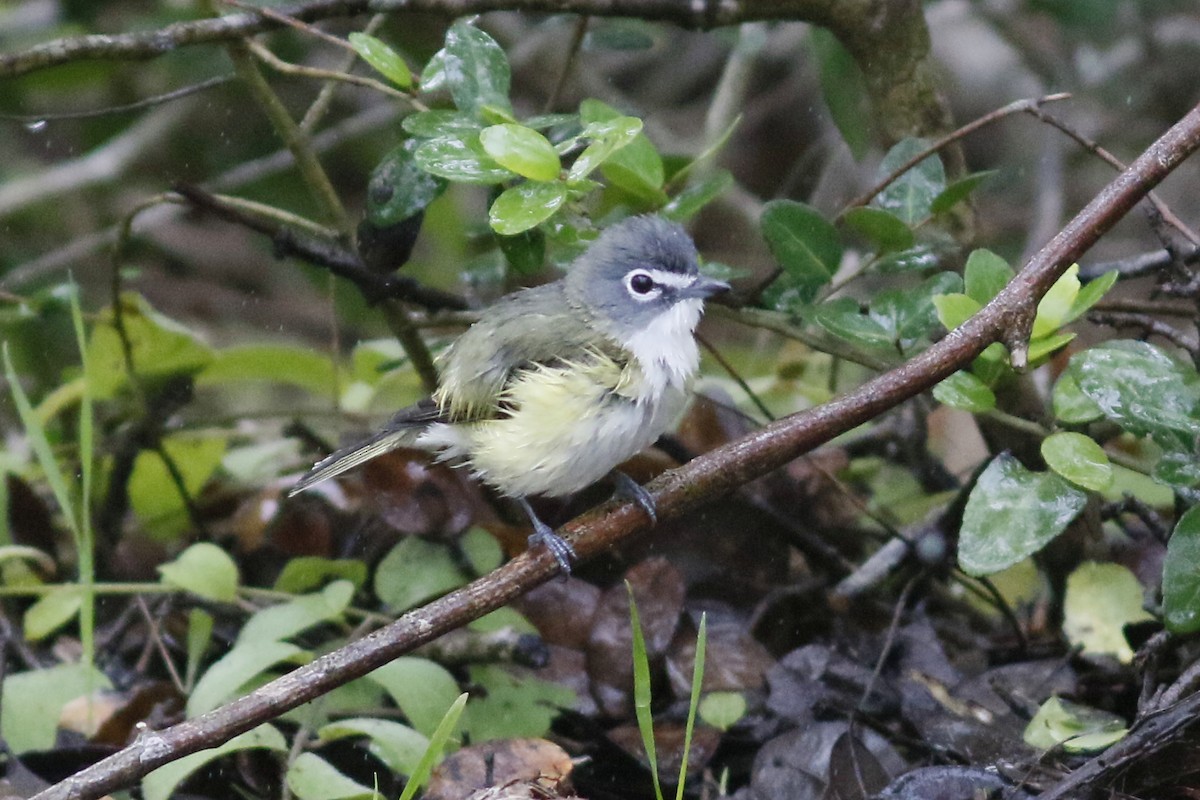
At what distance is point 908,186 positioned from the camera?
278 cm

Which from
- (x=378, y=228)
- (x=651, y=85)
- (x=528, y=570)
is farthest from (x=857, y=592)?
(x=651, y=85)

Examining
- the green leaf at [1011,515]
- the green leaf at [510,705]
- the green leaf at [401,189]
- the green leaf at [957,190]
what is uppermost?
the green leaf at [401,189]

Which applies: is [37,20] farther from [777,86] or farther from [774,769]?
[774,769]

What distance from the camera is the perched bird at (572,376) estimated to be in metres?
2.59

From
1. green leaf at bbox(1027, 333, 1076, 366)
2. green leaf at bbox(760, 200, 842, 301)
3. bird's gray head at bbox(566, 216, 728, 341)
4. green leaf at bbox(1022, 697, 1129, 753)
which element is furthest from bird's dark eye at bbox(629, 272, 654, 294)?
green leaf at bbox(1022, 697, 1129, 753)

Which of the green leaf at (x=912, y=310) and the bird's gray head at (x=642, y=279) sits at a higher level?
the bird's gray head at (x=642, y=279)

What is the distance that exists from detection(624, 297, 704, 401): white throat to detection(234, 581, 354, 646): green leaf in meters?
0.82

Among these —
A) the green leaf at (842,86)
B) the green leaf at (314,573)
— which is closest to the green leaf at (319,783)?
the green leaf at (314,573)

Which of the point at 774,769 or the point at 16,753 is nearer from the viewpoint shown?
the point at 774,769

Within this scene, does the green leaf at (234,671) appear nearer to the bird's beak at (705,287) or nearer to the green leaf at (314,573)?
the green leaf at (314,573)

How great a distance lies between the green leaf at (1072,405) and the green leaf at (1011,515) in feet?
0.55

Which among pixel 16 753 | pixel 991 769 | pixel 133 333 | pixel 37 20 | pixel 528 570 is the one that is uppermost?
pixel 37 20

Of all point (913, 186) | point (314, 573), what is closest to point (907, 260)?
point (913, 186)

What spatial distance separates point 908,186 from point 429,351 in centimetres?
127
